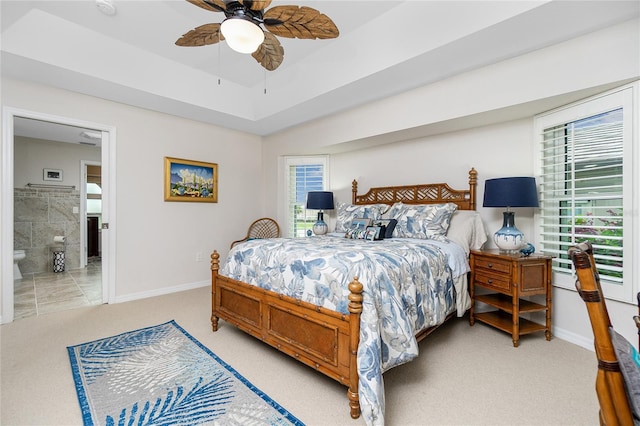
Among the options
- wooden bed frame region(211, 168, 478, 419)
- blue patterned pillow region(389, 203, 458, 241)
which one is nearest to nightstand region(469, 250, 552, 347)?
blue patterned pillow region(389, 203, 458, 241)

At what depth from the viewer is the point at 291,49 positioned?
3.44 m

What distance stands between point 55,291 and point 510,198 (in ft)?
19.1

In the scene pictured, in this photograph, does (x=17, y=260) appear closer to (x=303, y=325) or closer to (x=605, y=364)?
(x=303, y=325)

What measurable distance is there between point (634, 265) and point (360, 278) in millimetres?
2090

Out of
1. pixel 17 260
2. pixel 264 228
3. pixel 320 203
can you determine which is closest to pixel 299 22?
pixel 320 203

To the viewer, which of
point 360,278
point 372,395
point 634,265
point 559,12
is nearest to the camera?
point 372,395

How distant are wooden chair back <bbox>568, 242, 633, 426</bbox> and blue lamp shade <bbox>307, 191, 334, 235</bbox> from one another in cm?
376

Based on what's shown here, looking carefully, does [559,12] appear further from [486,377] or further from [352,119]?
[486,377]

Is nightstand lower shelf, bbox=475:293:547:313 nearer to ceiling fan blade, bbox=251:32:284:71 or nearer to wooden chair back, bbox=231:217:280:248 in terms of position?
ceiling fan blade, bbox=251:32:284:71

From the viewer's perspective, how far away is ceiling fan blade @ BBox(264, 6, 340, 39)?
1.81 metres

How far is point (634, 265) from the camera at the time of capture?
2.17m

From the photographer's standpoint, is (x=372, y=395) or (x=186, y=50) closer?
(x=372, y=395)

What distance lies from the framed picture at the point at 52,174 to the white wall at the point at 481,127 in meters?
4.37

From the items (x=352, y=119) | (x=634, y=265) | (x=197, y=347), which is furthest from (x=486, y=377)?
(x=352, y=119)
